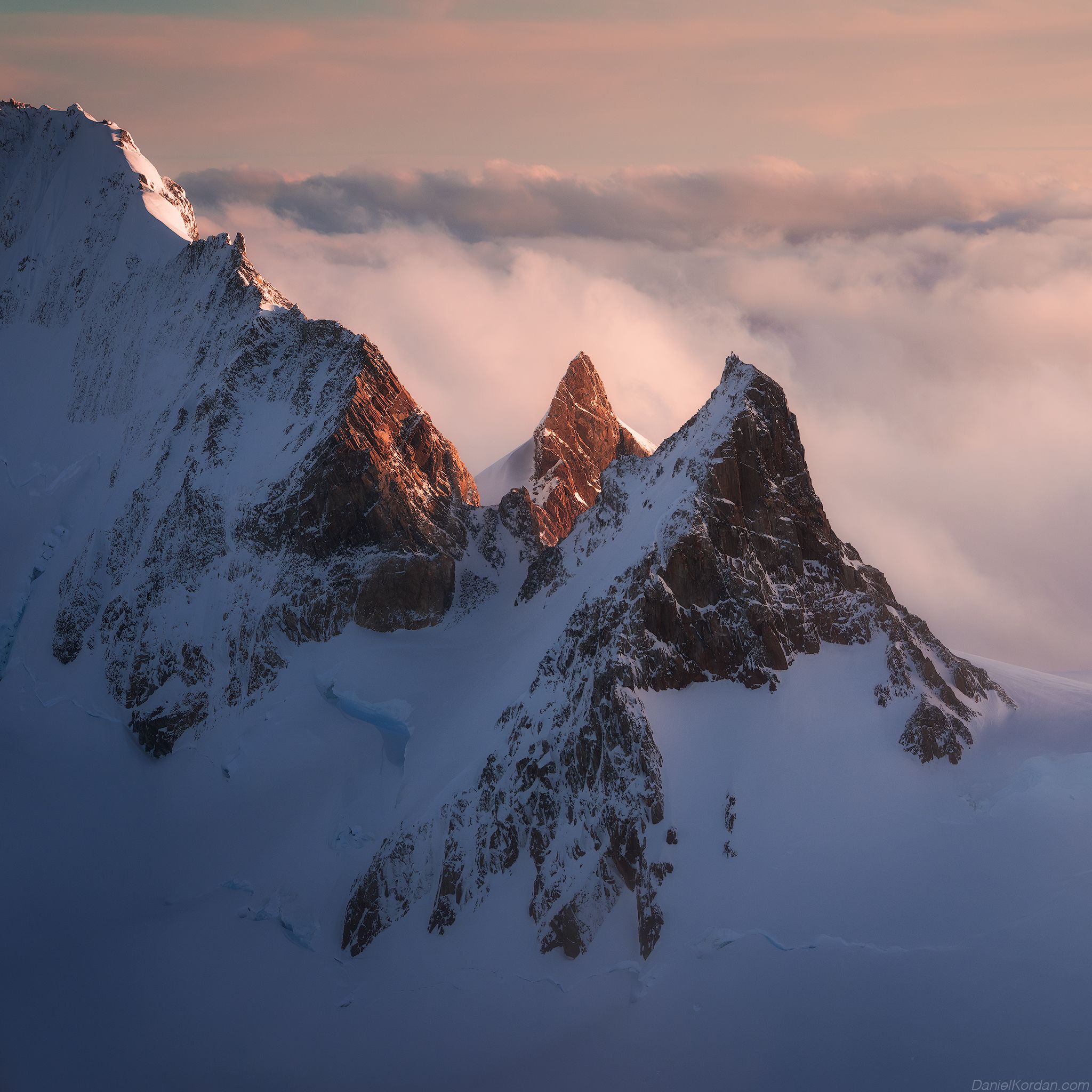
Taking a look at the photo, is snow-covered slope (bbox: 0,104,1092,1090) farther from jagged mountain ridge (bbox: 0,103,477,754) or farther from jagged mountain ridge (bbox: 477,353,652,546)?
jagged mountain ridge (bbox: 477,353,652,546)

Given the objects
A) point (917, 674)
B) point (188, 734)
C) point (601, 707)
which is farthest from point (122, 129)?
point (917, 674)

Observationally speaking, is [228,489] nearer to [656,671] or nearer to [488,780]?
[488,780]

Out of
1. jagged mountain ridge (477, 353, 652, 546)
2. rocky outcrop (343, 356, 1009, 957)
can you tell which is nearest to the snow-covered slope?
rocky outcrop (343, 356, 1009, 957)

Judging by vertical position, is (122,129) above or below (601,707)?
above

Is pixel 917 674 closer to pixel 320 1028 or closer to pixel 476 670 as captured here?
pixel 476 670

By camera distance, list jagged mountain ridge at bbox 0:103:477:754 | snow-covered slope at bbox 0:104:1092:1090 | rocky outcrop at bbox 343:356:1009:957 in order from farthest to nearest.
Answer: jagged mountain ridge at bbox 0:103:477:754
rocky outcrop at bbox 343:356:1009:957
snow-covered slope at bbox 0:104:1092:1090

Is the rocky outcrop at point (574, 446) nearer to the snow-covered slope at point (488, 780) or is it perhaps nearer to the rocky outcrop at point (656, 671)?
the snow-covered slope at point (488, 780)
